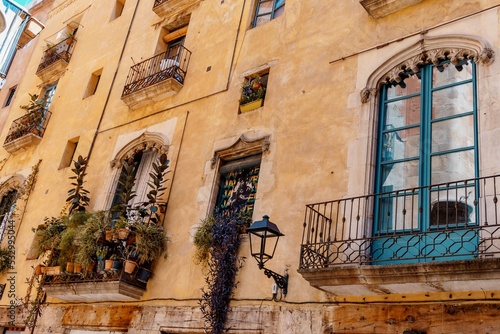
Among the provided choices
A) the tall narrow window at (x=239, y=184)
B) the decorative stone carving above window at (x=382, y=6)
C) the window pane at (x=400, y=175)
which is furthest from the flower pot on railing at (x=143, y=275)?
the decorative stone carving above window at (x=382, y=6)

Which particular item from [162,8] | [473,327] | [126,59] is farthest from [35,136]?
[473,327]

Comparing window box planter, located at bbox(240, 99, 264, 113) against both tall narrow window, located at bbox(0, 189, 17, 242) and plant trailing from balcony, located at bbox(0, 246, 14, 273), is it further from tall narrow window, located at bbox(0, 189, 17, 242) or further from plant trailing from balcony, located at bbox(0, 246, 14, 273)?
tall narrow window, located at bbox(0, 189, 17, 242)

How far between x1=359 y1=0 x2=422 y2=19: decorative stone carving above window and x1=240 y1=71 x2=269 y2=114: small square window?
2.39 m

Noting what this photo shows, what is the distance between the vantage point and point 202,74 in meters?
11.7

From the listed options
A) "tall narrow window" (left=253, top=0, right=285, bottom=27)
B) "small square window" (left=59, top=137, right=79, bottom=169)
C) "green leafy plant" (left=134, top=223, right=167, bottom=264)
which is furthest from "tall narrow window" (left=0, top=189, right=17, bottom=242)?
"tall narrow window" (left=253, top=0, right=285, bottom=27)

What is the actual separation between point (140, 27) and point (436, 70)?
9.34 meters

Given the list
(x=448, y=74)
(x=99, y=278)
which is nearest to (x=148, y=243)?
(x=99, y=278)

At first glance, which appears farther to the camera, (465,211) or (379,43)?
(379,43)

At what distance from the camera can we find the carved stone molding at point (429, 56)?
7387 millimetres

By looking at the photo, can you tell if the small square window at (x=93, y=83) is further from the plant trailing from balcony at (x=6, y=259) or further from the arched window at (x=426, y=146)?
the arched window at (x=426, y=146)

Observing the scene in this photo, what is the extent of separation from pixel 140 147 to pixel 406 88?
6.32 m

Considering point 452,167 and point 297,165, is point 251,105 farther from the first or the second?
point 452,167

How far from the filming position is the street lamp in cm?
729

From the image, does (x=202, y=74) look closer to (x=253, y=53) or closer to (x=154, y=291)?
(x=253, y=53)
